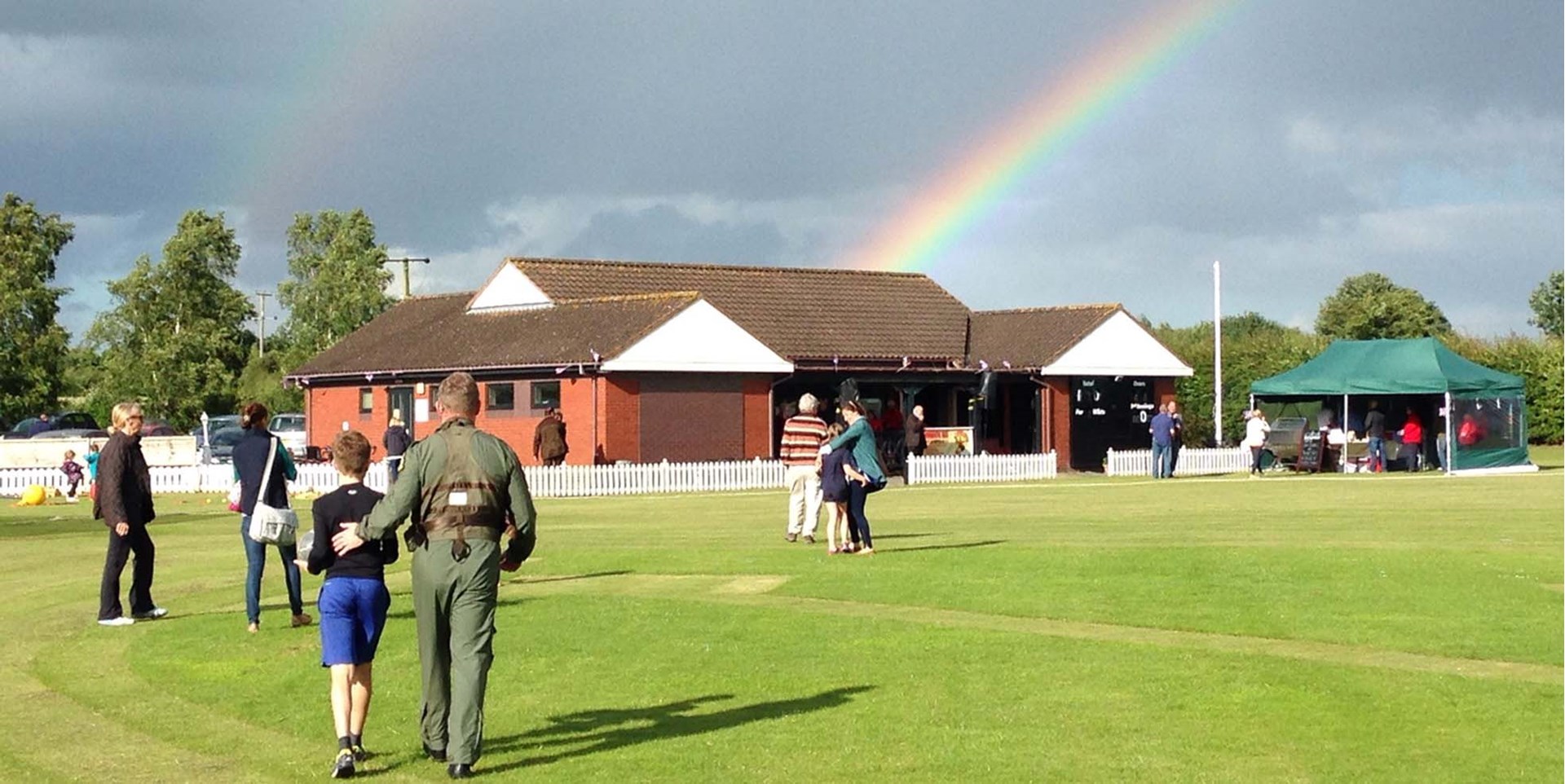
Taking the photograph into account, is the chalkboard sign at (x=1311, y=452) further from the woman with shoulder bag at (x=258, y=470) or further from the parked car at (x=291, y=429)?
the woman with shoulder bag at (x=258, y=470)

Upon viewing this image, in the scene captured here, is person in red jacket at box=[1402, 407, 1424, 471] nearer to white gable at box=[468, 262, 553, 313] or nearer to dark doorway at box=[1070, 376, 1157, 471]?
dark doorway at box=[1070, 376, 1157, 471]

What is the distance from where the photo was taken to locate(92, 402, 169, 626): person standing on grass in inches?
696

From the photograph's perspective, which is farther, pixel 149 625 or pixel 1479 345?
pixel 1479 345

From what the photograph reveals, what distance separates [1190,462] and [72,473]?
Answer: 97.1ft

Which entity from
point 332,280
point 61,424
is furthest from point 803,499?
point 332,280

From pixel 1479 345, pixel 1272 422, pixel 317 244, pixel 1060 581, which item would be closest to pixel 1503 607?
pixel 1060 581

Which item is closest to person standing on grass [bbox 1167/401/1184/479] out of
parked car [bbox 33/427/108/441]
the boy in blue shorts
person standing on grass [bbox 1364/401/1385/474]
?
person standing on grass [bbox 1364/401/1385/474]

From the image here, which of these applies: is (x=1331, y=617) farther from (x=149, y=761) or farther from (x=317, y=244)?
(x=317, y=244)

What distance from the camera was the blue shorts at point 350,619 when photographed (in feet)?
35.4

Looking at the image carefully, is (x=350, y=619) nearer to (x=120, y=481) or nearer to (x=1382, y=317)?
(x=120, y=481)

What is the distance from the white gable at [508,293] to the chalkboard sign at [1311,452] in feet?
70.5

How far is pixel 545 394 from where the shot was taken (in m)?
50.0

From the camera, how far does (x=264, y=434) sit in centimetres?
1655

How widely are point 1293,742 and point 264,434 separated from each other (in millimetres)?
9253
